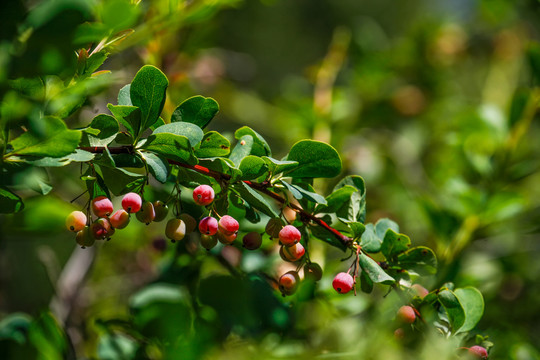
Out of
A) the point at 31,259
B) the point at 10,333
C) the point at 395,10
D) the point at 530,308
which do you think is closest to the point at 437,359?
the point at 10,333

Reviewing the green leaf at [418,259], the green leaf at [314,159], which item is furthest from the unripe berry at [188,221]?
the green leaf at [418,259]

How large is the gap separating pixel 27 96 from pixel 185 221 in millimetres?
204

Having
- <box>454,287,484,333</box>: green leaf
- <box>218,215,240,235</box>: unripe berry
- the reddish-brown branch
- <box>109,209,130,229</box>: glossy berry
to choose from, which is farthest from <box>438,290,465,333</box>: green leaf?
<box>109,209,130,229</box>: glossy berry

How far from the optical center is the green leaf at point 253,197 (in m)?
0.46

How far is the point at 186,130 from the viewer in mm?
456

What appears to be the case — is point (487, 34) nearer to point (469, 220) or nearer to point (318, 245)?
point (469, 220)

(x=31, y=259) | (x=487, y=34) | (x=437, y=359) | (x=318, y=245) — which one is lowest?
(x=31, y=259)

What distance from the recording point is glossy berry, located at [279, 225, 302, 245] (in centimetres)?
48

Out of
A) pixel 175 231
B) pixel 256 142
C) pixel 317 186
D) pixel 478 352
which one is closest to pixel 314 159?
pixel 256 142

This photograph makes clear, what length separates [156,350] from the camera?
0.67 m

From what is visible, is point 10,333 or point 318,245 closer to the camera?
point 10,333

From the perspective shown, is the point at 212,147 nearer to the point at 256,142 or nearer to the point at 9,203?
the point at 256,142

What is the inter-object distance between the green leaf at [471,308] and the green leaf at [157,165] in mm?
342

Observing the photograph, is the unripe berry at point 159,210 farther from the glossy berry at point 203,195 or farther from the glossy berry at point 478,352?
the glossy berry at point 478,352
